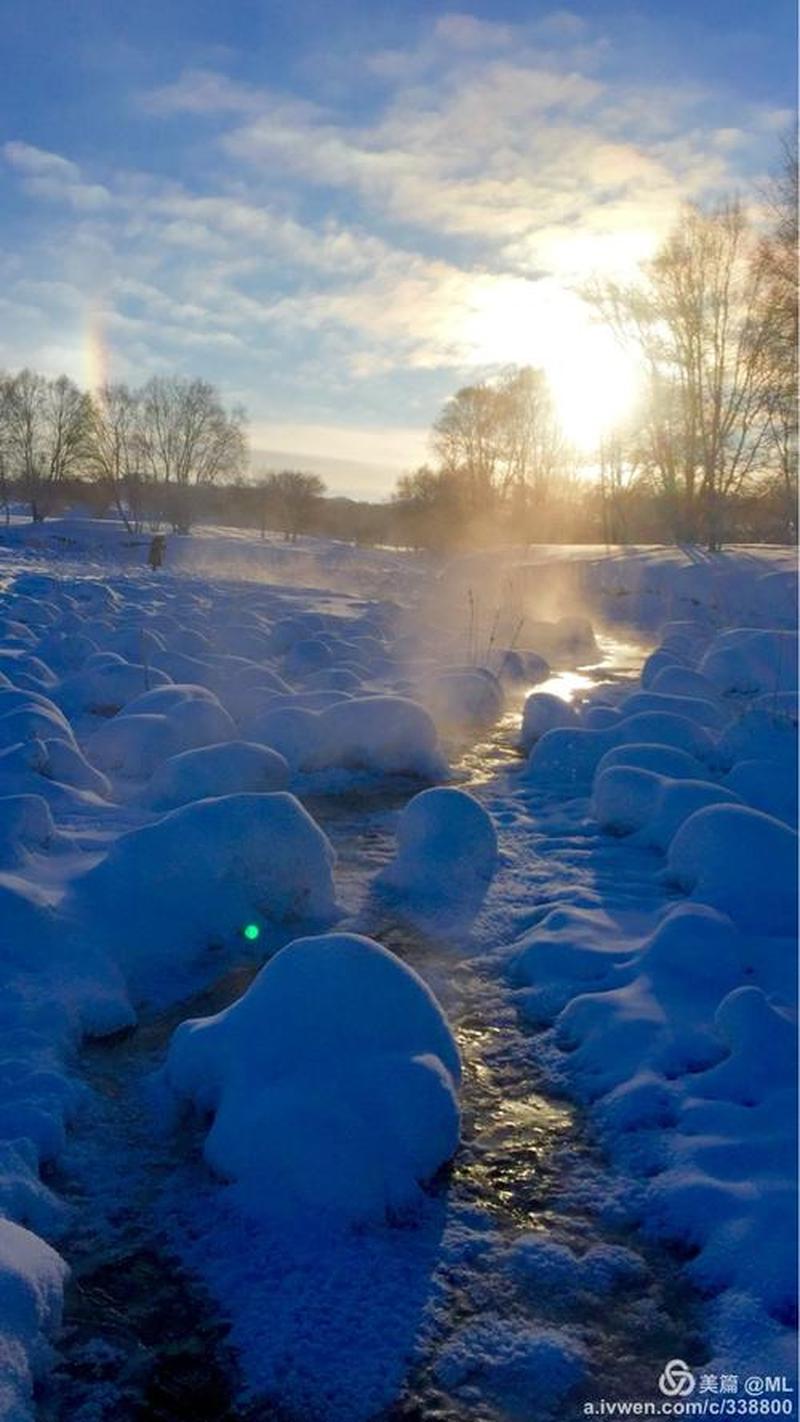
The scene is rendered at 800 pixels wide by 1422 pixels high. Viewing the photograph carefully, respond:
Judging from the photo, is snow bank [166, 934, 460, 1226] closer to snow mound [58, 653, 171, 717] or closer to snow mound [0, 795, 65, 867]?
snow mound [0, 795, 65, 867]

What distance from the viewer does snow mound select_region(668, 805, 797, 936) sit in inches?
160

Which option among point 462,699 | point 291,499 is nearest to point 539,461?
point 291,499

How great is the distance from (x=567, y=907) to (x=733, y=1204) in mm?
1958

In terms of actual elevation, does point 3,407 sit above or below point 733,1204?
above

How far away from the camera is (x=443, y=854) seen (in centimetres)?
465

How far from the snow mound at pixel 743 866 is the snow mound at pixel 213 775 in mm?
2430

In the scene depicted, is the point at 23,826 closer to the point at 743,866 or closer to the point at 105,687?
the point at 743,866

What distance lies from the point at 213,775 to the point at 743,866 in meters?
2.88

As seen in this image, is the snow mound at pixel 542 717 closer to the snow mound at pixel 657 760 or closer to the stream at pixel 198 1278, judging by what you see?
the snow mound at pixel 657 760

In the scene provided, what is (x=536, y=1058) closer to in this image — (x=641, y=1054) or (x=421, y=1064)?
(x=641, y=1054)

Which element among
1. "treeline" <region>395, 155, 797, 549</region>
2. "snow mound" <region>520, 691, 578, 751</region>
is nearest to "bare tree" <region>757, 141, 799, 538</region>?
"treeline" <region>395, 155, 797, 549</region>

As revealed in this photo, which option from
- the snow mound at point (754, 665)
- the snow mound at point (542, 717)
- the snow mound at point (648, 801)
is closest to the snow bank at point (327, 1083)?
the snow mound at point (648, 801)

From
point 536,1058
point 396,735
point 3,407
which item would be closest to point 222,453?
point 3,407

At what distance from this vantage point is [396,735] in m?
6.59
